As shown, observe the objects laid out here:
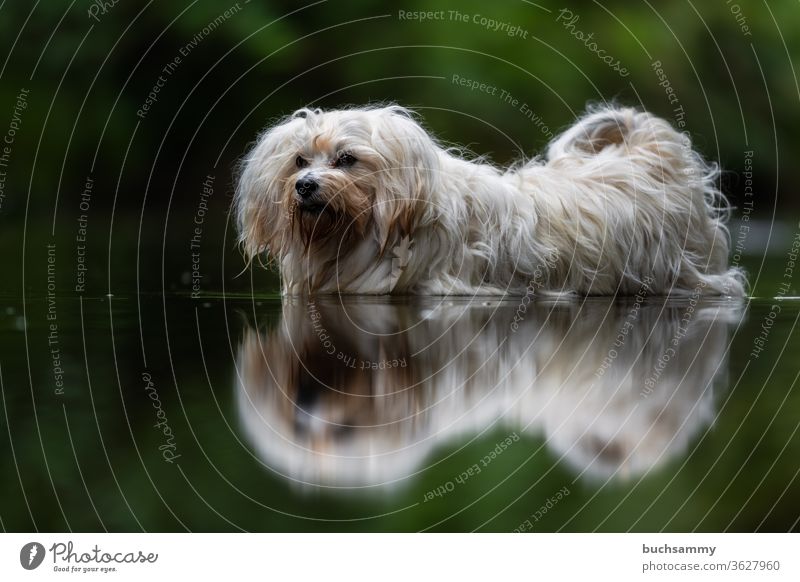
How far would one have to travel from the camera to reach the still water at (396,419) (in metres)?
2.44

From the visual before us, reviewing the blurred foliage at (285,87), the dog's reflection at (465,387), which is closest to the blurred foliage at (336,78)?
the blurred foliage at (285,87)

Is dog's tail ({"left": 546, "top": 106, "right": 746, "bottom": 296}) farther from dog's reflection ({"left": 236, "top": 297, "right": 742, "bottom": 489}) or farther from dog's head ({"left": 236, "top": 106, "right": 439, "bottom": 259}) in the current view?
dog's reflection ({"left": 236, "top": 297, "right": 742, "bottom": 489})

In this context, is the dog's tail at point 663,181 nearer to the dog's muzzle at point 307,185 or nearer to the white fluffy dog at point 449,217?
the white fluffy dog at point 449,217

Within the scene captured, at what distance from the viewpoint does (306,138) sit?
523cm

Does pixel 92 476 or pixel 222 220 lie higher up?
pixel 222 220

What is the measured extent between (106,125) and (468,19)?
245 cm

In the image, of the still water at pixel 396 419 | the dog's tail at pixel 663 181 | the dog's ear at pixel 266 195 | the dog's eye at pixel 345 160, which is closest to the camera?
the still water at pixel 396 419

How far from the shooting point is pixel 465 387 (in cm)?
322

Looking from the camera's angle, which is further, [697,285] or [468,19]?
[468,19]

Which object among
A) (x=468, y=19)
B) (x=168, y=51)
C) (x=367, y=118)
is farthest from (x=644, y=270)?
(x=168, y=51)

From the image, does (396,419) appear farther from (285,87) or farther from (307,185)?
(285,87)

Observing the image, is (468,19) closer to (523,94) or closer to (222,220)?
(523,94)

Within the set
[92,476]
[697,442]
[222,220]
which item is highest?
[222,220]

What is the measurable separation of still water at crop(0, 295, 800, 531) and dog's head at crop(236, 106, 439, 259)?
0.84 m
